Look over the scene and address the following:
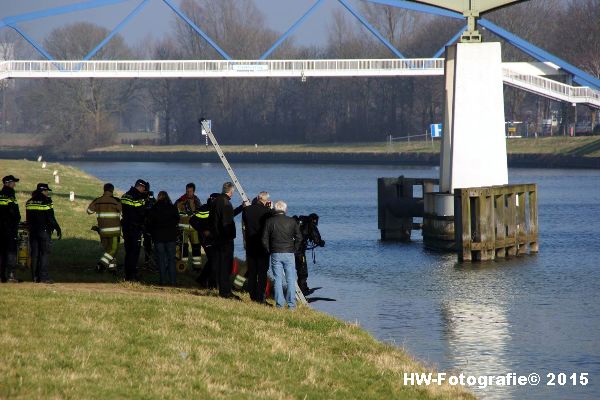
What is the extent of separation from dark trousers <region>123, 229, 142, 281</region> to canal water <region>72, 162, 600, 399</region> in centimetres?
365

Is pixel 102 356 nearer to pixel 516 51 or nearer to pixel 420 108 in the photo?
pixel 516 51

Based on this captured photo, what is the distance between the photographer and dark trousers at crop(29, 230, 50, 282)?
798 inches

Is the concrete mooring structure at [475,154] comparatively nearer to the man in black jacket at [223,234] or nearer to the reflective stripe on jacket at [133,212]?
the reflective stripe on jacket at [133,212]

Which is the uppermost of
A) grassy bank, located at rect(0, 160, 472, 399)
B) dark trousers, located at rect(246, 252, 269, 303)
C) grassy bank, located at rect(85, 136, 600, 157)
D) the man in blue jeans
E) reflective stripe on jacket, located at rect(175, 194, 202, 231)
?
grassy bank, located at rect(85, 136, 600, 157)

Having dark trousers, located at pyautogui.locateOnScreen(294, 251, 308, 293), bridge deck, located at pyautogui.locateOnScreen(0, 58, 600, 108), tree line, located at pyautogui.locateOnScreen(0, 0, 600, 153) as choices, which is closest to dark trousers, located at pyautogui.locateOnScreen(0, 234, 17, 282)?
dark trousers, located at pyautogui.locateOnScreen(294, 251, 308, 293)

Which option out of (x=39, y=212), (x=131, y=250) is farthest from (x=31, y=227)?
(x=131, y=250)

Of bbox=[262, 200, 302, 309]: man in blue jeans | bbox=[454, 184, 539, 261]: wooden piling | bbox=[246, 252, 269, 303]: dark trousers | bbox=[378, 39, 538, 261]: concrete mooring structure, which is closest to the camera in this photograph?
bbox=[262, 200, 302, 309]: man in blue jeans

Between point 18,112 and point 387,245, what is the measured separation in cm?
14164

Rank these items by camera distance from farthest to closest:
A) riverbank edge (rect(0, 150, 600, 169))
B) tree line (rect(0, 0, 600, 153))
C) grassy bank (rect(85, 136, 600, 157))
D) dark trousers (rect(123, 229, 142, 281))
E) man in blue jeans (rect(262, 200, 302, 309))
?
tree line (rect(0, 0, 600, 153)), grassy bank (rect(85, 136, 600, 157)), riverbank edge (rect(0, 150, 600, 169)), dark trousers (rect(123, 229, 142, 281)), man in blue jeans (rect(262, 200, 302, 309))

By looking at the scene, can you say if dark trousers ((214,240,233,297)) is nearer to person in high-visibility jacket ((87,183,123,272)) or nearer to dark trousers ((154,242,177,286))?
dark trousers ((154,242,177,286))

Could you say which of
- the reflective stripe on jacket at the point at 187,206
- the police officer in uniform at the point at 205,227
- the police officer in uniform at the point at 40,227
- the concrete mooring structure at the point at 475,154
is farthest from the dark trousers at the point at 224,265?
the concrete mooring structure at the point at 475,154

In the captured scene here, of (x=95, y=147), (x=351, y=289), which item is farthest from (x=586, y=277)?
(x=95, y=147)

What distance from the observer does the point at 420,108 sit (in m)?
111

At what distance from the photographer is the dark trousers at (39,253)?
66.5ft
